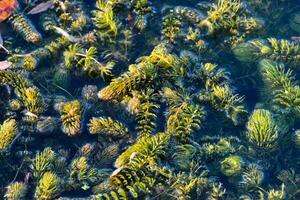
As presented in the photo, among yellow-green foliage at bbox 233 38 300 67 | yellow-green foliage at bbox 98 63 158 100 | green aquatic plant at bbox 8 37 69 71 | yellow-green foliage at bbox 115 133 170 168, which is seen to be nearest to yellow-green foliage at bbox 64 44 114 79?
green aquatic plant at bbox 8 37 69 71

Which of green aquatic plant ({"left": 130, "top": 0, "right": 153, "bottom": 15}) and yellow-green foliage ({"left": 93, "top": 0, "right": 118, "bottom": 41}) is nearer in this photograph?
yellow-green foliage ({"left": 93, "top": 0, "right": 118, "bottom": 41})

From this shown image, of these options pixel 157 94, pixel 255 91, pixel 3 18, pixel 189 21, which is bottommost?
pixel 255 91

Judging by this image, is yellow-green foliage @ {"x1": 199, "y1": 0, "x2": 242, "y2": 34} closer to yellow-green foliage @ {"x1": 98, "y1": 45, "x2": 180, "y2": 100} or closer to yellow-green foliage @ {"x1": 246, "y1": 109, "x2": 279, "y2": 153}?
yellow-green foliage @ {"x1": 98, "y1": 45, "x2": 180, "y2": 100}

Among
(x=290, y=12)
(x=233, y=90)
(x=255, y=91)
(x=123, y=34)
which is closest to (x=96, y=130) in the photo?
(x=123, y=34)

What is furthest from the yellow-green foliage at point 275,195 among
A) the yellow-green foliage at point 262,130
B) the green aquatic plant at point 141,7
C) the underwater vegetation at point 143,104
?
the green aquatic plant at point 141,7

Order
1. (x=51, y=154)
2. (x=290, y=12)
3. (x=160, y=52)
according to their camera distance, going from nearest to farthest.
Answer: (x=51, y=154)
(x=160, y=52)
(x=290, y=12)

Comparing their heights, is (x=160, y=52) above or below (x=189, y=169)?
above

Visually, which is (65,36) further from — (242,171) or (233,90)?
(242,171)
